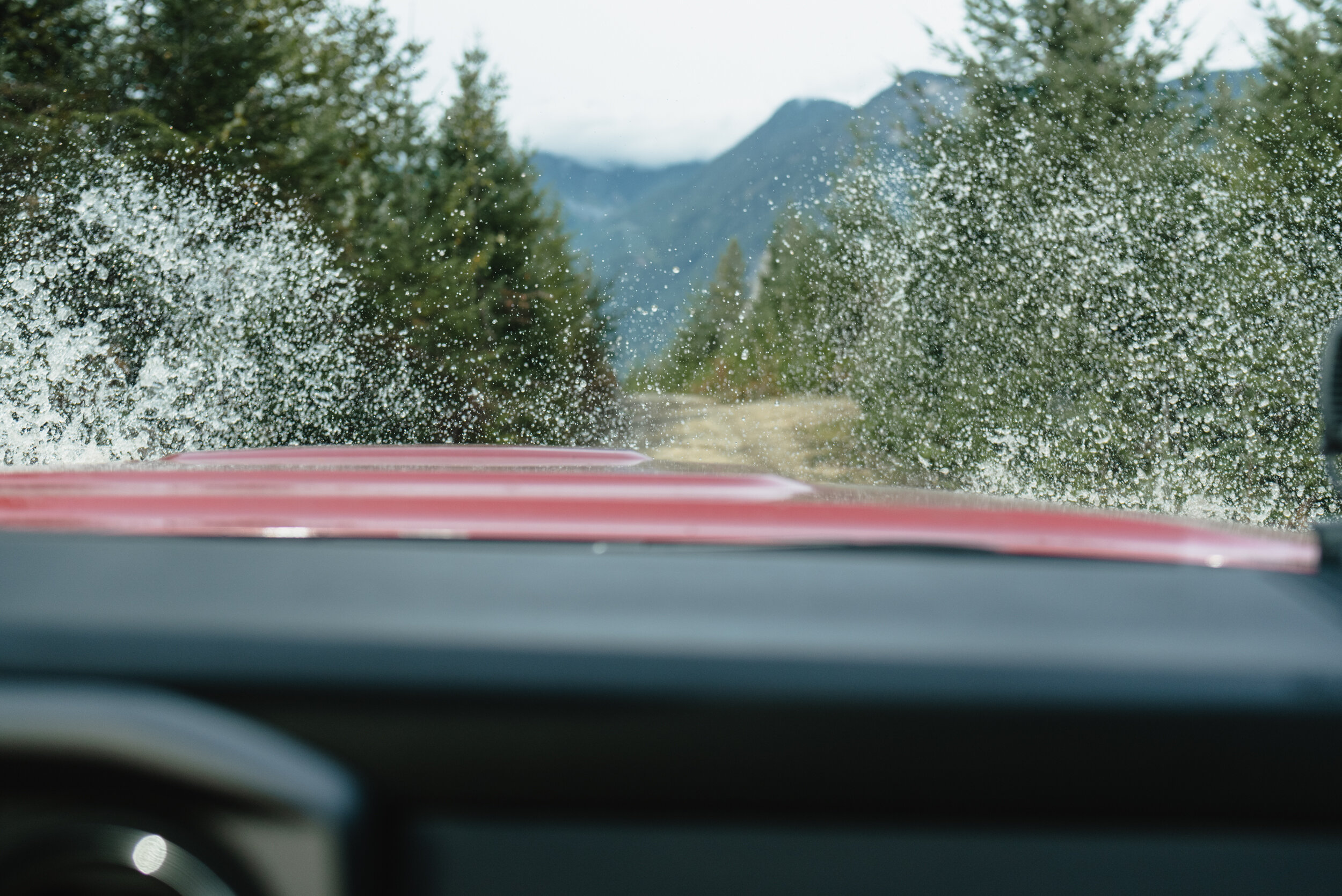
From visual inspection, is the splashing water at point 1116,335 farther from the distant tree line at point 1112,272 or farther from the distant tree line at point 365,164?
the distant tree line at point 365,164

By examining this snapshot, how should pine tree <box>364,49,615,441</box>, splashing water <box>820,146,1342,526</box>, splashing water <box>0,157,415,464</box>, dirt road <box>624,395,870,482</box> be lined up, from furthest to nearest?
dirt road <box>624,395,870,482</box> → pine tree <box>364,49,615,441</box> → splashing water <box>0,157,415,464</box> → splashing water <box>820,146,1342,526</box>

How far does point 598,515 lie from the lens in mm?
1229

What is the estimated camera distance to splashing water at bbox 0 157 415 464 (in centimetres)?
973

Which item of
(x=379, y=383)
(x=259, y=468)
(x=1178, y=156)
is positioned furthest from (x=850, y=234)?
(x=259, y=468)

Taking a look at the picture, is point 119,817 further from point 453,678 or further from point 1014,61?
point 1014,61

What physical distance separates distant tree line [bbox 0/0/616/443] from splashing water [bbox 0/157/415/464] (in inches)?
5.7

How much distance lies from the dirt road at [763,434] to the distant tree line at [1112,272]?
1834 millimetres

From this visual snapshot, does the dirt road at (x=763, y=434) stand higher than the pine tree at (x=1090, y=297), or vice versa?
the pine tree at (x=1090, y=297)

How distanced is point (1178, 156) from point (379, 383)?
8.81 meters

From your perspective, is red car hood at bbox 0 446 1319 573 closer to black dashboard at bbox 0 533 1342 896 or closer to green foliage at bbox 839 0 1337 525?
black dashboard at bbox 0 533 1342 896

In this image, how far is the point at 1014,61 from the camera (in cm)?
1066

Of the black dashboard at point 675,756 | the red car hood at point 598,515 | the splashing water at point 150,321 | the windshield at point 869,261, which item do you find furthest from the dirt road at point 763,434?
the black dashboard at point 675,756

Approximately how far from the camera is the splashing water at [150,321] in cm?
973

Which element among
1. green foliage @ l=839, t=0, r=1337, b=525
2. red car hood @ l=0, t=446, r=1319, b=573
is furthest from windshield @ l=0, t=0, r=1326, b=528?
red car hood @ l=0, t=446, r=1319, b=573
